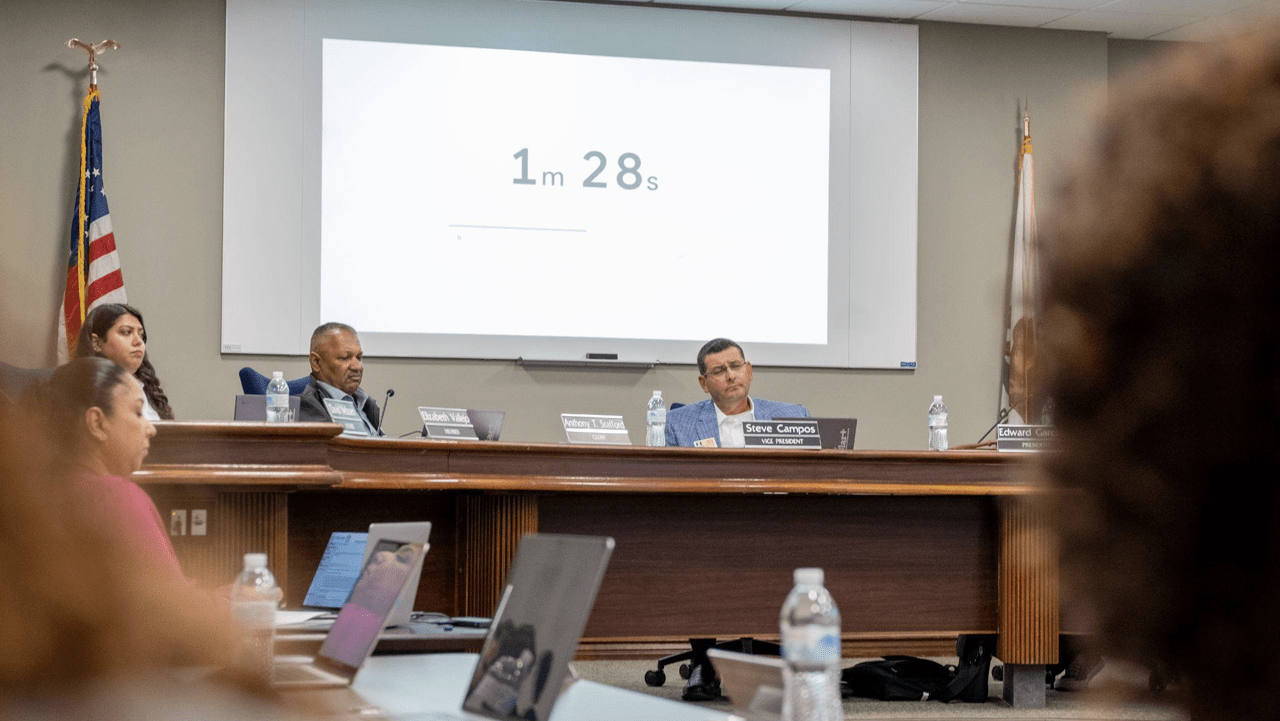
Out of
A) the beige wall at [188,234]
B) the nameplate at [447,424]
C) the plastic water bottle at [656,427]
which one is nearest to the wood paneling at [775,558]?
the nameplate at [447,424]

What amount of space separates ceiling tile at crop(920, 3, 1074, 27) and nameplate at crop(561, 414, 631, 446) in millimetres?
3339

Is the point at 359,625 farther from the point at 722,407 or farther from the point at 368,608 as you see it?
the point at 722,407

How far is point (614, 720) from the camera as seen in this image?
4.61 feet

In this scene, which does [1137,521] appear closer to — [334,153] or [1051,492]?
[1051,492]

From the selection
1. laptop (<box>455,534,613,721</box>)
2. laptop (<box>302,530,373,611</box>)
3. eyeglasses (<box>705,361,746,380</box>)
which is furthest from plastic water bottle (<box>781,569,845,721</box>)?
eyeglasses (<box>705,361,746,380</box>)

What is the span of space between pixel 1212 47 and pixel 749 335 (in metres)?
5.91

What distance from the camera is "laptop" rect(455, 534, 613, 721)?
4.13 feet

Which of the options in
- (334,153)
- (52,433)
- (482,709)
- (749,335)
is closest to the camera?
(52,433)

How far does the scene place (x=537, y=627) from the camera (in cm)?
133

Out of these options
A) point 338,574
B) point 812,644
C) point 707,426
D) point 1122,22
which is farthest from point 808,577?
point 1122,22

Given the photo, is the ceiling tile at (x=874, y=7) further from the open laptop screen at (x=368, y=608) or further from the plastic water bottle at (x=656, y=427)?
the open laptop screen at (x=368, y=608)

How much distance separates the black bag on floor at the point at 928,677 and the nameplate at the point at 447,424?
5.38 feet

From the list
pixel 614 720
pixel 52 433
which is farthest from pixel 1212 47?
pixel 614 720

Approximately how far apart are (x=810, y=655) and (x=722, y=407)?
4.00 m
